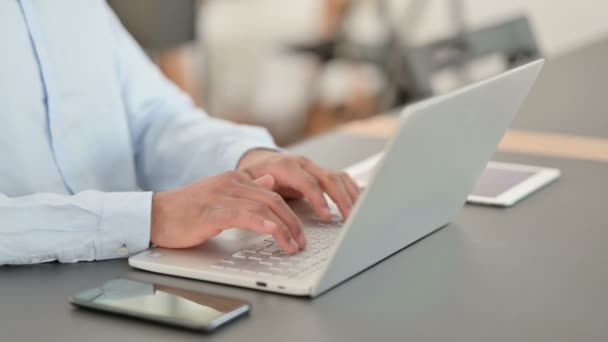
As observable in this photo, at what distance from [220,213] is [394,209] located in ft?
0.68

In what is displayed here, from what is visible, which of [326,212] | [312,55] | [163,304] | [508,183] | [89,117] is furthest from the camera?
[312,55]

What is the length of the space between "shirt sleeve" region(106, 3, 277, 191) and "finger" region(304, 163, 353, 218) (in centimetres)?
28

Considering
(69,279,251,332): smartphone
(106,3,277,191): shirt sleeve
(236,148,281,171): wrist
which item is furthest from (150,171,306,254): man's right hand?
(106,3,277,191): shirt sleeve

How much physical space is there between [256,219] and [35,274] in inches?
10.3

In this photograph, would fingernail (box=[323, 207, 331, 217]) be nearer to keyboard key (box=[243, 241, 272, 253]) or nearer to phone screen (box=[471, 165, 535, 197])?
keyboard key (box=[243, 241, 272, 253])

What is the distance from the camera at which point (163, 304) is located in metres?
0.98

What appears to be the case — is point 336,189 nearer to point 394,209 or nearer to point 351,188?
point 351,188

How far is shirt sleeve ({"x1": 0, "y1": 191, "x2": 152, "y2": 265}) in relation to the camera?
3.77ft

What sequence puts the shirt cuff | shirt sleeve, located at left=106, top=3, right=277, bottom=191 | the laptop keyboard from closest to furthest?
the laptop keyboard, the shirt cuff, shirt sleeve, located at left=106, top=3, right=277, bottom=191

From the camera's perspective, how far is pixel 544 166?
1.55 metres

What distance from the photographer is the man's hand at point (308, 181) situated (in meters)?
1.25

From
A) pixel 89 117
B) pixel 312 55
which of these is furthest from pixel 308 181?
pixel 312 55

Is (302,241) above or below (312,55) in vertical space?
above

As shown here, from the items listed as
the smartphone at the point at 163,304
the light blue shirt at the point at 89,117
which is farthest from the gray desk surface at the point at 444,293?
the light blue shirt at the point at 89,117
